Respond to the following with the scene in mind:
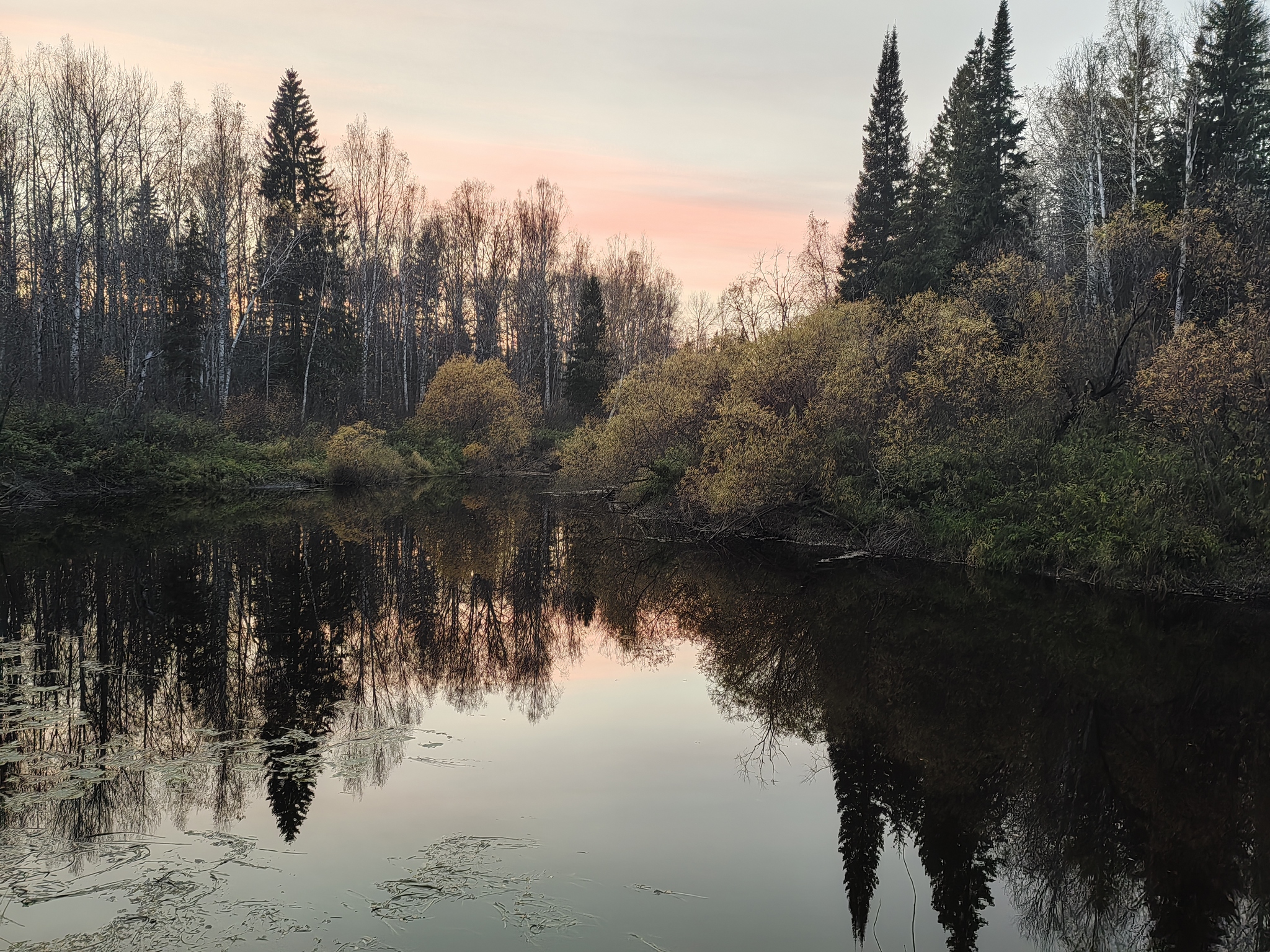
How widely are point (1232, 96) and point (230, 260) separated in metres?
43.7

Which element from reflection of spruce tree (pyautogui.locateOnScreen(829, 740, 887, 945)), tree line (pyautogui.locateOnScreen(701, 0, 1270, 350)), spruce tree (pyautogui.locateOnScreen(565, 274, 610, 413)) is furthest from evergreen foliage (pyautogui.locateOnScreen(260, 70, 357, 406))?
reflection of spruce tree (pyautogui.locateOnScreen(829, 740, 887, 945))

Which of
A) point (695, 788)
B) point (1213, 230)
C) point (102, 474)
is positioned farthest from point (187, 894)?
point (102, 474)

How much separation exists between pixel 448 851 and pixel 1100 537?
50.5 feet

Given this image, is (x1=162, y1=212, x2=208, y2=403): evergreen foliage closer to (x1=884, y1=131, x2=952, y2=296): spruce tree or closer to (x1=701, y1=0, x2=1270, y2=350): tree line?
(x1=701, y1=0, x2=1270, y2=350): tree line

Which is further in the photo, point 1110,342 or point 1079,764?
point 1110,342

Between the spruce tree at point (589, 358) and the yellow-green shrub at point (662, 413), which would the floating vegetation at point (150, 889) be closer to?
the yellow-green shrub at point (662, 413)

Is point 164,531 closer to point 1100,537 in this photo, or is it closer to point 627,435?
point 627,435

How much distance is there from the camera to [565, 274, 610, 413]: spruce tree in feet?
187

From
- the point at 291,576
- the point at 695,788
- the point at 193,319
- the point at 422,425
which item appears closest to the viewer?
the point at 695,788

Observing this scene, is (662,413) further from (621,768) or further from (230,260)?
(230,260)

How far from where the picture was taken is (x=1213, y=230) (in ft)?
64.5

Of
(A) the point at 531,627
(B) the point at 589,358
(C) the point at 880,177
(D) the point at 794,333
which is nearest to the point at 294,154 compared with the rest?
(B) the point at 589,358

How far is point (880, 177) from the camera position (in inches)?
1747

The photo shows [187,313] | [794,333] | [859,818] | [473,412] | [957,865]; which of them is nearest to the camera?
[957,865]
